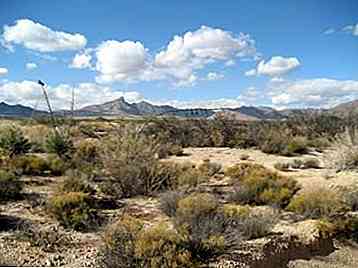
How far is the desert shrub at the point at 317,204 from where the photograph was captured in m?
12.7

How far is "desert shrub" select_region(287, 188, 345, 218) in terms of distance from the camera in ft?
41.8

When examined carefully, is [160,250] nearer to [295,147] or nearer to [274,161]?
[274,161]

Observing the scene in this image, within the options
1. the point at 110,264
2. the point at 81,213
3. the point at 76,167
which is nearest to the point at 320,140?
the point at 76,167

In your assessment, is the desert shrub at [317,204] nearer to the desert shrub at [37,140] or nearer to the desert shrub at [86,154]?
the desert shrub at [86,154]

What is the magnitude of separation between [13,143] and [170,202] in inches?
453

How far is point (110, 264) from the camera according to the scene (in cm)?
819

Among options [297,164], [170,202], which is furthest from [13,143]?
[297,164]

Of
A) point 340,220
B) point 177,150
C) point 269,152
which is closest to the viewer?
point 340,220

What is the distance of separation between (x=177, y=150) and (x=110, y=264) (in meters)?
19.1

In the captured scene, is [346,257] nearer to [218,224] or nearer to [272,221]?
[272,221]

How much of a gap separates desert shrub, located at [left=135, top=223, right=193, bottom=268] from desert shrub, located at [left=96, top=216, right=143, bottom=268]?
12cm

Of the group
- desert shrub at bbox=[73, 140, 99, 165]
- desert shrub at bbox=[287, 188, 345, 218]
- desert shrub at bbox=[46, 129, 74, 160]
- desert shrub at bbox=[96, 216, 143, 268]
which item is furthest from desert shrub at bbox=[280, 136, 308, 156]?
desert shrub at bbox=[96, 216, 143, 268]

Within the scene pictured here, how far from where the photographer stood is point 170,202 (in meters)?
12.3

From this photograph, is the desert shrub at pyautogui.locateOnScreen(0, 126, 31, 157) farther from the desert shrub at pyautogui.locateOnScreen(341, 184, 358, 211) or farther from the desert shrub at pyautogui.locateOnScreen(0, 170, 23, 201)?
the desert shrub at pyautogui.locateOnScreen(341, 184, 358, 211)
